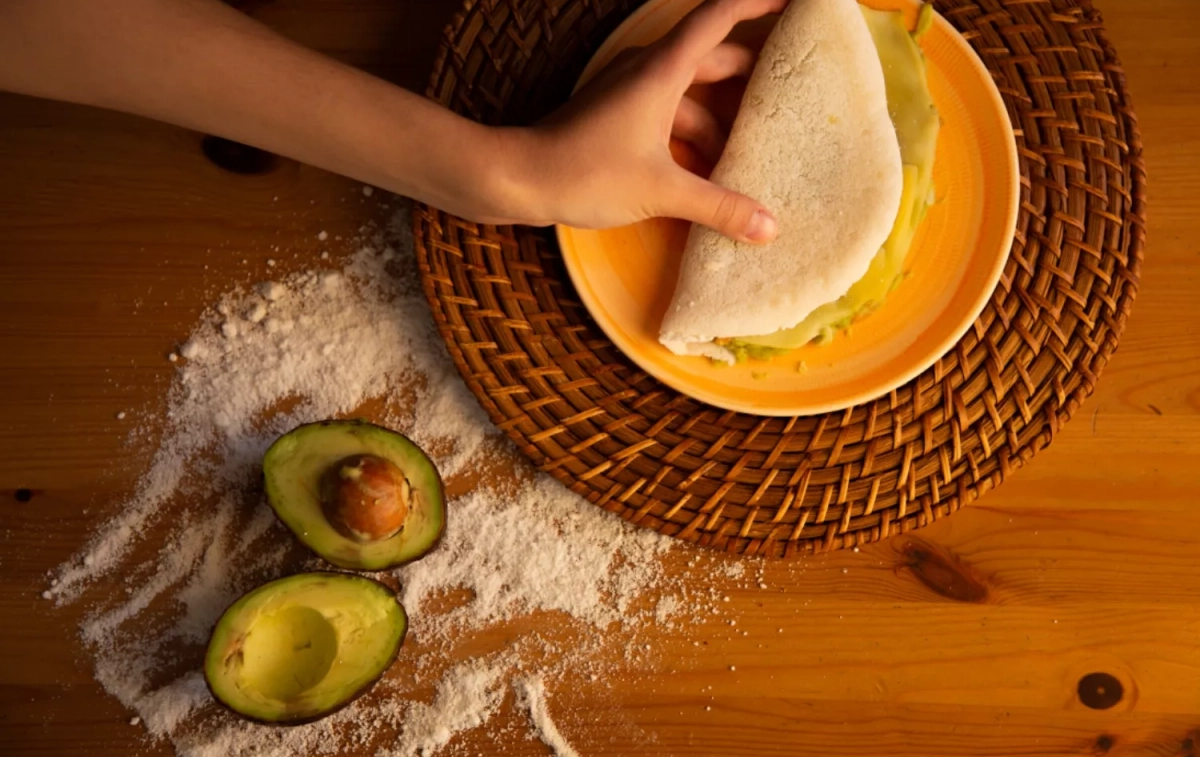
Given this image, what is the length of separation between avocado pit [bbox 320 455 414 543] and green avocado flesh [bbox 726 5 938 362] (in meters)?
0.38

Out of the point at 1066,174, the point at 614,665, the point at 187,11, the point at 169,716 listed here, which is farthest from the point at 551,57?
the point at 169,716

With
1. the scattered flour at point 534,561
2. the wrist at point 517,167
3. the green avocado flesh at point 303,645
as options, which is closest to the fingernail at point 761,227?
the wrist at point 517,167

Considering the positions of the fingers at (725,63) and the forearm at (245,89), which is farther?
the fingers at (725,63)

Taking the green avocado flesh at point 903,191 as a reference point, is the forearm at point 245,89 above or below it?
below

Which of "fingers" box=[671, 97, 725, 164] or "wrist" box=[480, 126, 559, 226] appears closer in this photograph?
"wrist" box=[480, 126, 559, 226]

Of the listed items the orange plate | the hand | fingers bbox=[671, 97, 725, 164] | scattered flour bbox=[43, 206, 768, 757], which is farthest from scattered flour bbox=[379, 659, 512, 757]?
fingers bbox=[671, 97, 725, 164]

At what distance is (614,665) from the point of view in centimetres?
103

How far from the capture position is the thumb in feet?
2.92

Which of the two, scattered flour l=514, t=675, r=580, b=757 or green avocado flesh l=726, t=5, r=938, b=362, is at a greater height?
green avocado flesh l=726, t=5, r=938, b=362

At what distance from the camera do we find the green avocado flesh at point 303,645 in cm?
92

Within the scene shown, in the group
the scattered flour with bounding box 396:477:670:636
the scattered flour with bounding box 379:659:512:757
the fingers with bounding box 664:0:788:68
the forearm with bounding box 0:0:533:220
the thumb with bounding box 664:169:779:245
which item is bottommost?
the scattered flour with bounding box 379:659:512:757

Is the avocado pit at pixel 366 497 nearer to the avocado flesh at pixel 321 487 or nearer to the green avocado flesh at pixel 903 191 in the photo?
the avocado flesh at pixel 321 487

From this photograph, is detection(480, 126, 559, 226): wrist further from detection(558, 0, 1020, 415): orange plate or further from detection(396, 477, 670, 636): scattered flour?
detection(396, 477, 670, 636): scattered flour

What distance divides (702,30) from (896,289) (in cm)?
34
